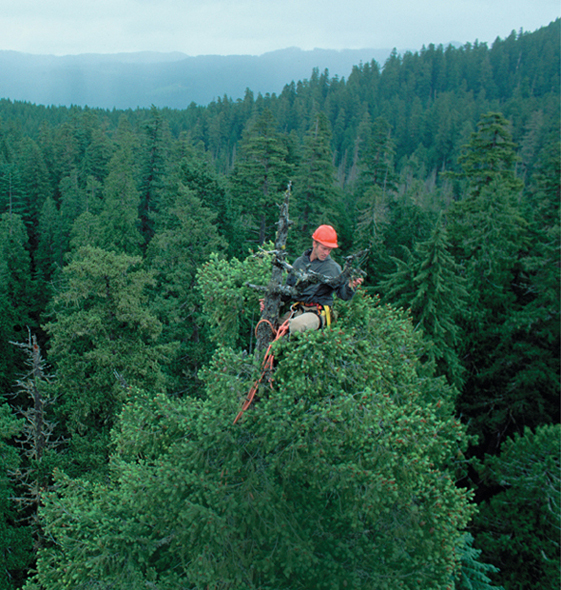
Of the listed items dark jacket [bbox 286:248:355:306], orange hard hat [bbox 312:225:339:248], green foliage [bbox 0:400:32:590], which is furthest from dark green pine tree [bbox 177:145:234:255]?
orange hard hat [bbox 312:225:339:248]

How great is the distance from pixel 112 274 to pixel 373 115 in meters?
119

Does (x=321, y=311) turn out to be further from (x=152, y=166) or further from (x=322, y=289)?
(x=152, y=166)

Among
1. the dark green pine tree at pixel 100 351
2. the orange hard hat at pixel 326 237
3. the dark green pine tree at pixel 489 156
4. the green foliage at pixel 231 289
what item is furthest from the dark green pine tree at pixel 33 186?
the orange hard hat at pixel 326 237

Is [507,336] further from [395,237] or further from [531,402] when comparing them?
[395,237]

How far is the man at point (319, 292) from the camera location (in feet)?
21.9

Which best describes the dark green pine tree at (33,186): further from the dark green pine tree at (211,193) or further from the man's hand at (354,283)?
the man's hand at (354,283)

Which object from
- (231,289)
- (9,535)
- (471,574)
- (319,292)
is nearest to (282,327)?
(319,292)

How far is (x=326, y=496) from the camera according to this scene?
7246 mm

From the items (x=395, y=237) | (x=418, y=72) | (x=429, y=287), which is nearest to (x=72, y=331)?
(x=429, y=287)

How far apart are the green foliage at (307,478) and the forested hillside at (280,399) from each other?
1.6 inches

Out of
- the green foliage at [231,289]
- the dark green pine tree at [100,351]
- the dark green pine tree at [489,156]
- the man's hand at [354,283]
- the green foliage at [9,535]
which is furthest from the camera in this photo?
the dark green pine tree at [489,156]

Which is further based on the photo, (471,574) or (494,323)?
(494,323)

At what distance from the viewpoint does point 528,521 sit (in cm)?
1439

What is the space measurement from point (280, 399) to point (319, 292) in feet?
5.86
